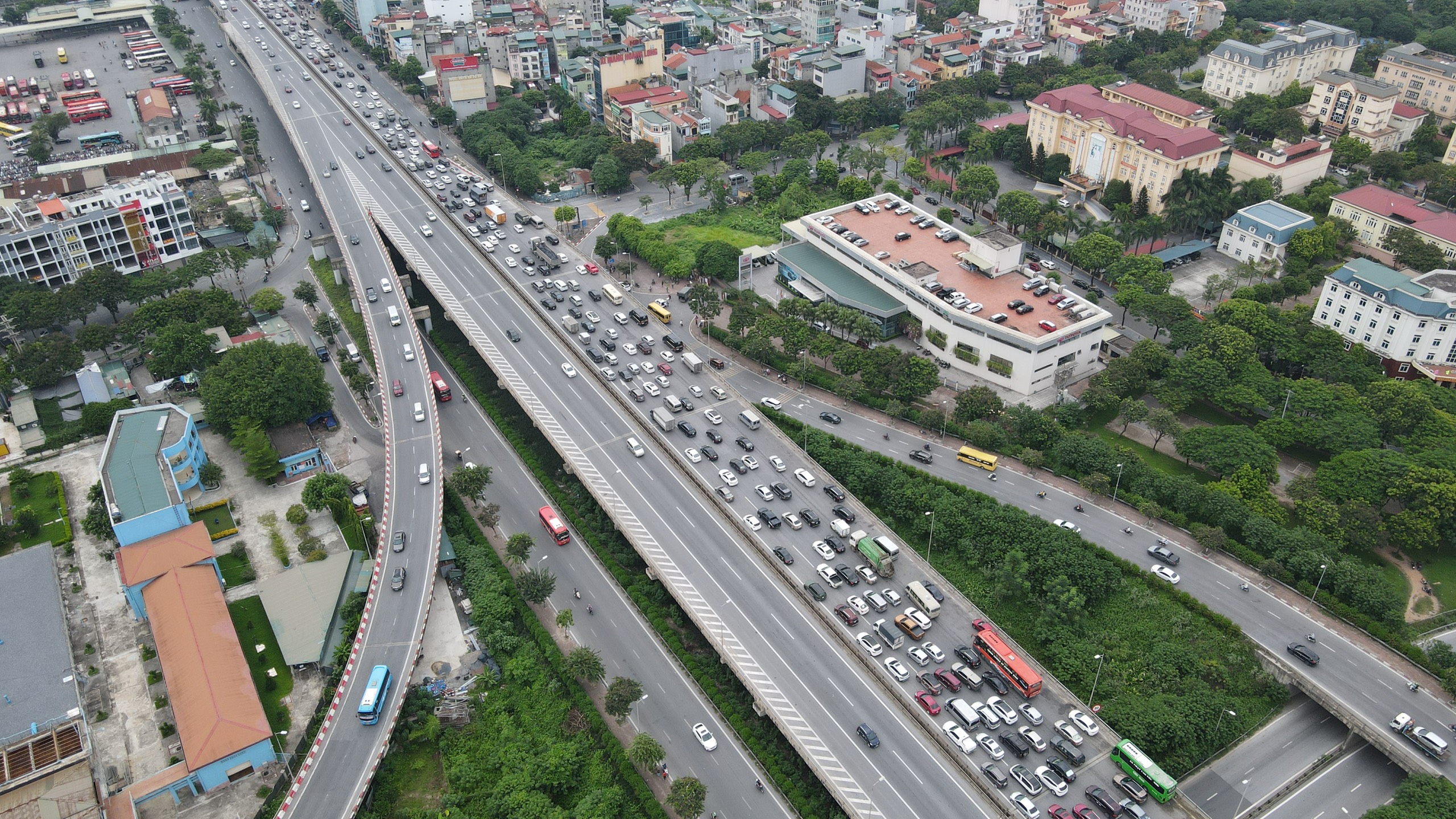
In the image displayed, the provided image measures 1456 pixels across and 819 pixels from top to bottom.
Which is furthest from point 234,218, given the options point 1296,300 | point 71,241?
point 1296,300

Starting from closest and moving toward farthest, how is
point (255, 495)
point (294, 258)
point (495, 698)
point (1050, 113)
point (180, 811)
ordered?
point (180, 811) → point (495, 698) → point (255, 495) → point (294, 258) → point (1050, 113)

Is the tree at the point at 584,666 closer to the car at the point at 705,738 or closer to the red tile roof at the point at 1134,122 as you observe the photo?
the car at the point at 705,738

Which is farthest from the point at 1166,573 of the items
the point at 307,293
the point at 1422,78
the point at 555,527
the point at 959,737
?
the point at 1422,78

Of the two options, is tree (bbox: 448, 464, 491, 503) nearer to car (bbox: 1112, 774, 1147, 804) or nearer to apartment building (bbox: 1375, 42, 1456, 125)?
car (bbox: 1112, 774, 1147, 804)

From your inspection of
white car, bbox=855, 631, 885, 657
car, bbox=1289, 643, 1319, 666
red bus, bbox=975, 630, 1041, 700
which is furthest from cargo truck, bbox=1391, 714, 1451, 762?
white car, bbox=855, 631, 885, 657

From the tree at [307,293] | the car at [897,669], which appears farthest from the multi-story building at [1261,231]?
the tree at [307,293]

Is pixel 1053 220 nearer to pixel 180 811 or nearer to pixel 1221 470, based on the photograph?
pixel 1221 470

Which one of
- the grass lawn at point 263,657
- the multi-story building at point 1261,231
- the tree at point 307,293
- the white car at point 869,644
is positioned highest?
the multi-story building at point 1261,231

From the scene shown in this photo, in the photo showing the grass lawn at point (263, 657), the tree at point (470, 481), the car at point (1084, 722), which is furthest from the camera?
the tree at point (470, 481)
